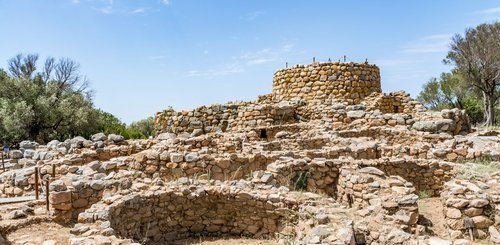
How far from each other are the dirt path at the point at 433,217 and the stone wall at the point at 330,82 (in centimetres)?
925

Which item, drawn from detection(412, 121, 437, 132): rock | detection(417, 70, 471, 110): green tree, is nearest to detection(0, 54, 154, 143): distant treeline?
detection(412, 121, 437, 132): rock

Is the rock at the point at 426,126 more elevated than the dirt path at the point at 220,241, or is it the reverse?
the rock at the point at 426,126

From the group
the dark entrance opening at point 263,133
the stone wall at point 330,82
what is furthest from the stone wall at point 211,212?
the stone wall at point 330,82

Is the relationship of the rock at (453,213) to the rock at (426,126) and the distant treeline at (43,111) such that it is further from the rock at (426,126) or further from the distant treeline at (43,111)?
the distant treeline at (43,111)

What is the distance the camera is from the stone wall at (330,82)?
17125 mm

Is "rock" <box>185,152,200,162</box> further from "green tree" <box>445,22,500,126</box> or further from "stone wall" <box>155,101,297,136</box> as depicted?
"green tree" <box>445,22,500,126</box>

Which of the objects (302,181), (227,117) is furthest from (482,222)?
(227,117)

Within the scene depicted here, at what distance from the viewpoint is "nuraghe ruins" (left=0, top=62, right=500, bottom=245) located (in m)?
5.63

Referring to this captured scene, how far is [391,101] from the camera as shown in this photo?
17.0 meters

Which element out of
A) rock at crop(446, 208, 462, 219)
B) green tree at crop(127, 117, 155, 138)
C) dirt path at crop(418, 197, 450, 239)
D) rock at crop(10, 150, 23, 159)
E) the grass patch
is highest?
green tree at crop(127, 117, 155, 138)

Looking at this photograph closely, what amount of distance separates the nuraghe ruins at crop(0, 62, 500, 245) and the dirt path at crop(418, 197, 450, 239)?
0.04 meters

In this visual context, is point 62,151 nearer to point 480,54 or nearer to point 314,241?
point 314,241

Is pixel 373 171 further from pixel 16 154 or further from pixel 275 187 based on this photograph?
pixel 16 154

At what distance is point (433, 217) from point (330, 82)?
35.7ft
